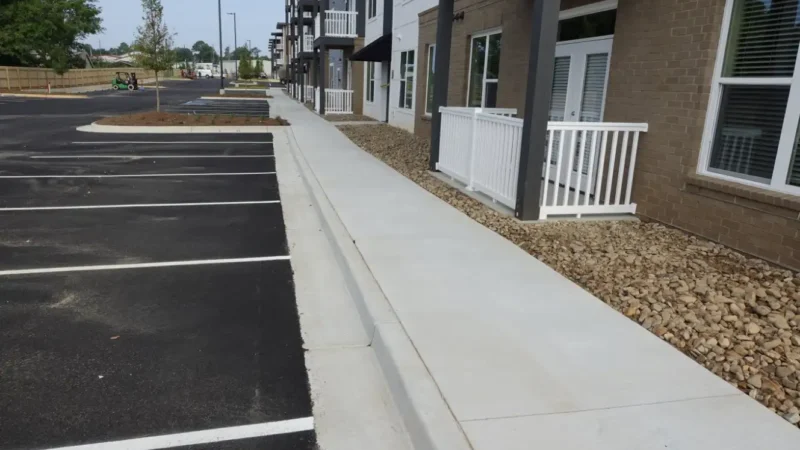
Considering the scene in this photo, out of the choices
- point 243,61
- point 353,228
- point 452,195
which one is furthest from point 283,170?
point 243,61

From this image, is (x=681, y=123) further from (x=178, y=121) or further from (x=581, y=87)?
(x=178, y=121)

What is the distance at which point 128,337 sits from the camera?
4.13m

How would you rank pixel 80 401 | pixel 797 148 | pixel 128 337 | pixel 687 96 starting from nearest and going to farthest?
pixel 80 401 → pixel 128 337 → pixel 797 148 → pixel 687 96

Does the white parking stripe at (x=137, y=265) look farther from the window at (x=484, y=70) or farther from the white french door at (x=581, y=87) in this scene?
the window at (x=484, y=70)

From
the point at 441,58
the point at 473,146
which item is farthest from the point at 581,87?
the point at 441,58

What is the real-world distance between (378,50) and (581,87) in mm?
13312

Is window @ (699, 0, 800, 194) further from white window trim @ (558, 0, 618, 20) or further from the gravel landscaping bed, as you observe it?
white window trim @ (558, 0, 618, 20)

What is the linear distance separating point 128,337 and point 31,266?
225cm

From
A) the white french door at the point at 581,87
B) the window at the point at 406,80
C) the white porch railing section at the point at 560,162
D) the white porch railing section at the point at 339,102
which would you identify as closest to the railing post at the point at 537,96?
the white porch railing section at the point at 560,162

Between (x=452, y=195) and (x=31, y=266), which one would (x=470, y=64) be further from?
(x=31, y=266)

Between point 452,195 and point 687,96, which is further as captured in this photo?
point 452,195

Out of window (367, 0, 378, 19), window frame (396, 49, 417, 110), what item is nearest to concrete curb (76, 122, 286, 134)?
window frame (396, 49, 417, 110)

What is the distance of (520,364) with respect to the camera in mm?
3617

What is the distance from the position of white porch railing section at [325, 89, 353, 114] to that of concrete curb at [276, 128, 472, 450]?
860 inches
